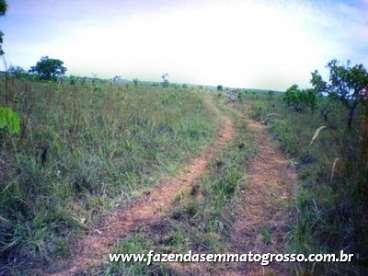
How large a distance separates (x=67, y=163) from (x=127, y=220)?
1.58 m

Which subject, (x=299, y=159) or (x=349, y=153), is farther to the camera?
(x=299, y=159)

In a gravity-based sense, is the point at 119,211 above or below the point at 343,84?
below

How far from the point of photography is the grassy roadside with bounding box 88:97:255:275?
350 centimetres

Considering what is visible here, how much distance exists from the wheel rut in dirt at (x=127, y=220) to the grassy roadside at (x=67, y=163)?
18cm

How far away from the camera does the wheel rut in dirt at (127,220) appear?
3.72m

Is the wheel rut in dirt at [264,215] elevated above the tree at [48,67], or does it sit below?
below

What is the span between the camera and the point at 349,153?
4039 millimetres

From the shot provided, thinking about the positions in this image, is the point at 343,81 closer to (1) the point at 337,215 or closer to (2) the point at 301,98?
(2) the point at 301,98

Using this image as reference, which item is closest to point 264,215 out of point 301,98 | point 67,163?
point 67,163

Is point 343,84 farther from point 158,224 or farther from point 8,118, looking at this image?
point 8,118

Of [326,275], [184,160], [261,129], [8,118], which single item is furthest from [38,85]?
[261,129]

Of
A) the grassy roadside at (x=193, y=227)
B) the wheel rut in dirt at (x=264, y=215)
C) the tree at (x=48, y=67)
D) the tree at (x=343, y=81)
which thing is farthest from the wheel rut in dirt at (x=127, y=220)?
the tree at (x=48, y=67)

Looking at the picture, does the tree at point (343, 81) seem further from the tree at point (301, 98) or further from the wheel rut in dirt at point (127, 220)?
the wheel rut in dirt at point (127, 220)

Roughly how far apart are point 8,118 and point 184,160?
4.84 metres
